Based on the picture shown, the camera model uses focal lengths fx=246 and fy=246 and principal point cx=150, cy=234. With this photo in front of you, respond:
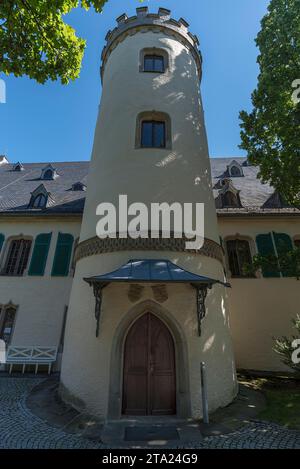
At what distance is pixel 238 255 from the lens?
40.0 feet

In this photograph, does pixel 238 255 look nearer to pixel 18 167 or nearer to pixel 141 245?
pixel 141 245

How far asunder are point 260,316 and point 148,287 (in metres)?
6.99

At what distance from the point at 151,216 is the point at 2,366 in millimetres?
9652

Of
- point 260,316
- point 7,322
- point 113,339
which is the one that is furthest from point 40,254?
point 260,316

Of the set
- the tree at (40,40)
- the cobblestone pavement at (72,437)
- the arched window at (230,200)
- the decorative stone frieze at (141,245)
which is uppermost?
the arched window at (230,200)

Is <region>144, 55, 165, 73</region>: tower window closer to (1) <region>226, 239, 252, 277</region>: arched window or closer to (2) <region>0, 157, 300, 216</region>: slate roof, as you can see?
(2) <region>0, 157, 300, 216</region>: slate roof

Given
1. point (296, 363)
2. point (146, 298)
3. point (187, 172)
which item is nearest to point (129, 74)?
point (187, 172)

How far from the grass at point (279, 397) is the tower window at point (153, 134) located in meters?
8.25

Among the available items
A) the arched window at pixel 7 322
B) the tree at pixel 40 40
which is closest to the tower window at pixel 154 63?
the tree at pixel 40 40

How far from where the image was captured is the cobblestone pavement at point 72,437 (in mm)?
4523

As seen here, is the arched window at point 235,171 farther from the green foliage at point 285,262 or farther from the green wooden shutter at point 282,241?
the green foliage at point 285,262

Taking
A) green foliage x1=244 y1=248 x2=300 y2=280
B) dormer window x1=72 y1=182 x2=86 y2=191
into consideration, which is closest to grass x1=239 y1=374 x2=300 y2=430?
green foliage x1=244 y1=248 x2=300 y2=280

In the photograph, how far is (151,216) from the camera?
23.7 ft

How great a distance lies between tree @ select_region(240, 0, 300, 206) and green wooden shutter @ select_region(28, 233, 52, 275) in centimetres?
1061
